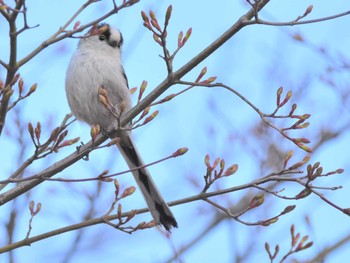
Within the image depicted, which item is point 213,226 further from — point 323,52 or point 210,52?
point 210,52

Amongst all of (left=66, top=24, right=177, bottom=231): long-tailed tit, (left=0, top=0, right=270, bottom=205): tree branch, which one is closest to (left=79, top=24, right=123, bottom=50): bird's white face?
(left=66, top=24, right=177, bottom=231): long-tailed tit

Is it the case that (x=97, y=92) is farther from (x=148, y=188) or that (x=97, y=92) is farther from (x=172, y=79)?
(x=172, y=79)

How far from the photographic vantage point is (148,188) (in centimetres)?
419

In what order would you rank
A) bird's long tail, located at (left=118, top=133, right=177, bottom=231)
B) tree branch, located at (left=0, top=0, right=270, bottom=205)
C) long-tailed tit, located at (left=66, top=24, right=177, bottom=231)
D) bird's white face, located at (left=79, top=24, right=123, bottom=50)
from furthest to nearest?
bird's white face, located at (left=79, top=24, right=123, bottom=50) < long-tailed tit, located at (left=66, top=24, right=177, bottom=231) < bird's long tail, located at (left=118, top=133, right=177, bottom=231) < tree branch, located at (left=0, top=0, right=270, bottom=205)

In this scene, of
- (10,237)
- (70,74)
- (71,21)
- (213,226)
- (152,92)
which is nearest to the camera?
(71,21)

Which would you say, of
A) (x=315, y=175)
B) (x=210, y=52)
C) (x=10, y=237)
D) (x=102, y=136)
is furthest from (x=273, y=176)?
(x=10, y=237)

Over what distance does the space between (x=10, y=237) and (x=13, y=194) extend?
4.39ft

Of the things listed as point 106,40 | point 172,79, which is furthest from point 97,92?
point 172,79

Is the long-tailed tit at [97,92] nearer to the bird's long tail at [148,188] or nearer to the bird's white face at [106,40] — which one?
the bird's long tail at [148,188]

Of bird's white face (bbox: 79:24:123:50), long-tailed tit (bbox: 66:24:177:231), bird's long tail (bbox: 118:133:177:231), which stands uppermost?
bird's white face (bbox: 79:24:123:50)

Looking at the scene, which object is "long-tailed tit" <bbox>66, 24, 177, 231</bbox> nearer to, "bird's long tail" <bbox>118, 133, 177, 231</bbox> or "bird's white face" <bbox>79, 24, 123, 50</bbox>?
"bird's long tail" <bbox>118, 133, 177, 231</bbox>

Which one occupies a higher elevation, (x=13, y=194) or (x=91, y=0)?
(x=91, y=0)

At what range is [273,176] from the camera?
10.9ft

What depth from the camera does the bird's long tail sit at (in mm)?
3785
